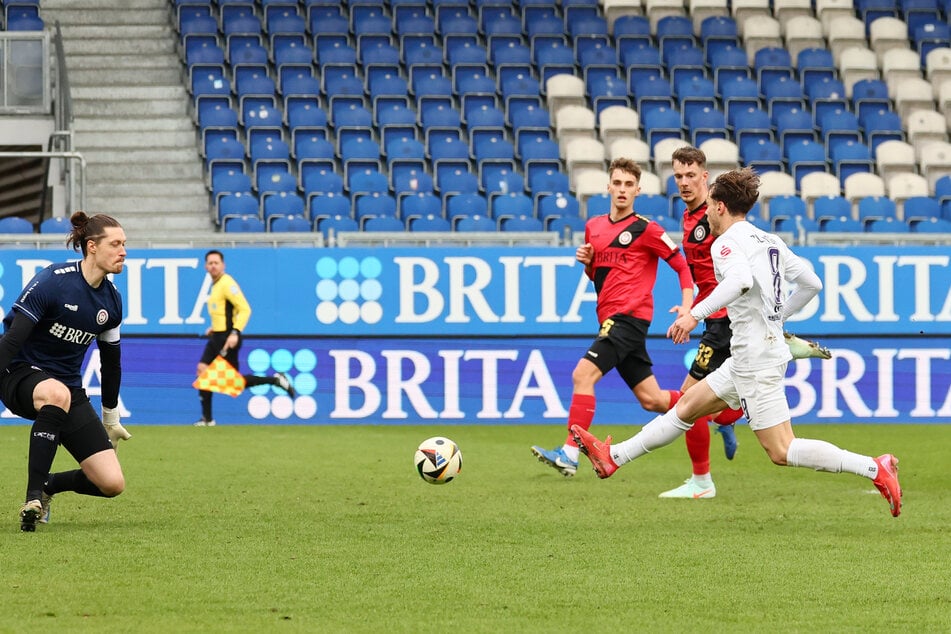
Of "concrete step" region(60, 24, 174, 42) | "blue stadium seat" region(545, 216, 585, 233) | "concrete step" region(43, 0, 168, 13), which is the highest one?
"concrete step" region(43, 0, 168, 13)

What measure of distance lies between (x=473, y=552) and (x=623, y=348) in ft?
11.4

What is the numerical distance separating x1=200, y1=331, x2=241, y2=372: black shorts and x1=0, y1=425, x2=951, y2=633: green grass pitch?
380 cm

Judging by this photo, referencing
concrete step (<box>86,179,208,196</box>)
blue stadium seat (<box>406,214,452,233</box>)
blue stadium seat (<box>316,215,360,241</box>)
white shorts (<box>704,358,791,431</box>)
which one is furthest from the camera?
concrete step (<box>86,179,208,196</box>)

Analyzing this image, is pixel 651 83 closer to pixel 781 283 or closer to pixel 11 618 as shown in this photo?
pixel 781 283

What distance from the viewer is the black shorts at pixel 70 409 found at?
7734 mm

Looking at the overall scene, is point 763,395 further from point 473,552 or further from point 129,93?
point 129,93

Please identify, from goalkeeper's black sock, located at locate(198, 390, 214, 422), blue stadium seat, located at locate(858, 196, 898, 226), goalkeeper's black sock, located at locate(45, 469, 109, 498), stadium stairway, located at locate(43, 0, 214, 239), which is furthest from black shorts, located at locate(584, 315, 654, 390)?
blue stadium seat, located at locate(858, 196, 898, 226)

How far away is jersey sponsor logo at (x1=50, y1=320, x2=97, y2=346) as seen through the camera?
770cm

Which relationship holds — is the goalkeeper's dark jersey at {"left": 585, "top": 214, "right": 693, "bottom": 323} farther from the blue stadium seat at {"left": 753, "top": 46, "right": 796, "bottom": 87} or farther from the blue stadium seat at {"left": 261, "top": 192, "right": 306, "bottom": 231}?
the blue stadium seat at {"left": 753, "top": 46, "right": 796, "bottom": 87}

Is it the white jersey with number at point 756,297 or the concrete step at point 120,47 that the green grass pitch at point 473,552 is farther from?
the concrete step at point 120,47

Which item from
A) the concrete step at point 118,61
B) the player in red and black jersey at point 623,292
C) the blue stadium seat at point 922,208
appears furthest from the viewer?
the concrete step at point 118,61

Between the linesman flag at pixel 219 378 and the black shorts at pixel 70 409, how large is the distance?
771 cm

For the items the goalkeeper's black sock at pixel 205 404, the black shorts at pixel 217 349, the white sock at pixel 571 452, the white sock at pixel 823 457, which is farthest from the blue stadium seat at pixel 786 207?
the white sock at pixel 823 457

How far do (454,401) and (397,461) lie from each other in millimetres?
3960
